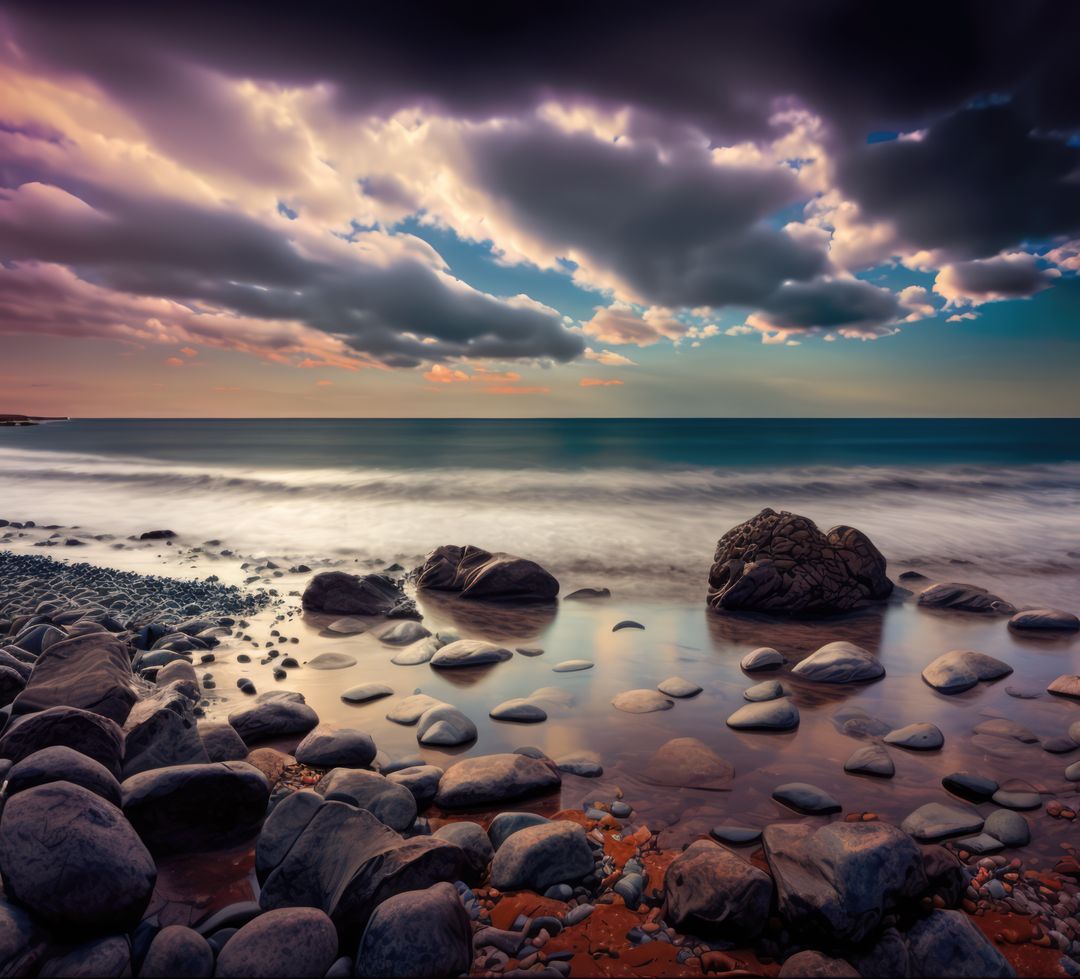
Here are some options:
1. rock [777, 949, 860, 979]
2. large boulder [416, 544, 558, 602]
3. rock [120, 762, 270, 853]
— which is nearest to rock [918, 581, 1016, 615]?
large boulder [416, 544, 558, 602]

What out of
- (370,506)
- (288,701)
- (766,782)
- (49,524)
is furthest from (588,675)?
(49,524)

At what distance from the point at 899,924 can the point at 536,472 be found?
30948 mm

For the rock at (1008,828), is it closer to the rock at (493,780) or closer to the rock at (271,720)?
the rock at (493,780)

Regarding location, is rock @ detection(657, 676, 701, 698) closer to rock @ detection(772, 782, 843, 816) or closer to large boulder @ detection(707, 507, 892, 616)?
rock @ detection(772, 782, 843, 816)

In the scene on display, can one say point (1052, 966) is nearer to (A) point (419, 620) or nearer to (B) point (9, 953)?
(B) point (9, 953)

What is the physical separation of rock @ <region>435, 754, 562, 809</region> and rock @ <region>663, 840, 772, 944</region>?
49.5 inches

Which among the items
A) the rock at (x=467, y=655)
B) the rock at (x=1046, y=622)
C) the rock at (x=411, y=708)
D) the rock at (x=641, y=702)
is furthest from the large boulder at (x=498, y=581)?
the rock at (x=1046, y=622)

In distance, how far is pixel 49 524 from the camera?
664 inches

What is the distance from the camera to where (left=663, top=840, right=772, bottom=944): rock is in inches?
110

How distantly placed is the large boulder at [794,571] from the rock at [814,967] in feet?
21.7

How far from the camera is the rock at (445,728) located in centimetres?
484

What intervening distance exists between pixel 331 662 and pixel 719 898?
16.1 feet

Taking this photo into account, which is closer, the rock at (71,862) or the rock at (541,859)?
the rock at (71,862)

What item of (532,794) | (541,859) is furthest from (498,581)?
(541,859)
